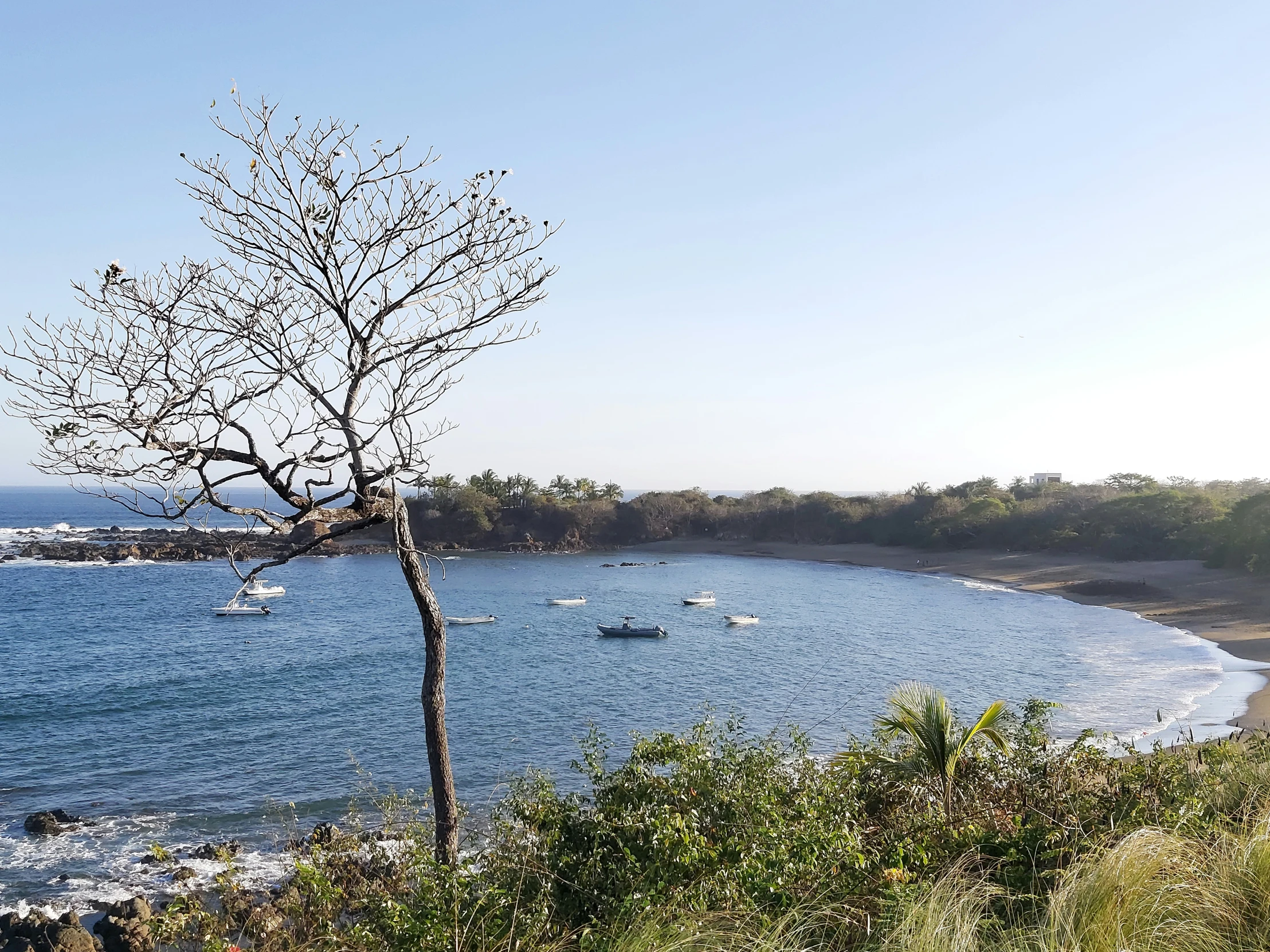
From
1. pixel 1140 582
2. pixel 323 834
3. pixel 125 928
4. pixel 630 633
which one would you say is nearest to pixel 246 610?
pixel 630 633

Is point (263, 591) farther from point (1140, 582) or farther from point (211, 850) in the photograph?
point (1140, 582)

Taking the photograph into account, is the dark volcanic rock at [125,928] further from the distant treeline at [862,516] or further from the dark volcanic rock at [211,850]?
the distant treeline at [862,516]

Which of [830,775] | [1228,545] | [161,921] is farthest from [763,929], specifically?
[1228,545]

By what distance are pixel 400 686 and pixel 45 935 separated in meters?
15.7

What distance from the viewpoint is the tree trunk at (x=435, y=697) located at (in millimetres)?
6242

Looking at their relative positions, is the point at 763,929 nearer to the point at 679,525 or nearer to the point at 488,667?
the point at 488,667

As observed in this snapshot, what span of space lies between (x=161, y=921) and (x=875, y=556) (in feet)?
228

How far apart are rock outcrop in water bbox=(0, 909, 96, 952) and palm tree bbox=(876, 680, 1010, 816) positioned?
9.60m

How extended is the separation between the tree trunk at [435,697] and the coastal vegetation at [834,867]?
0.36 metres

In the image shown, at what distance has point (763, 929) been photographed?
12.8ft

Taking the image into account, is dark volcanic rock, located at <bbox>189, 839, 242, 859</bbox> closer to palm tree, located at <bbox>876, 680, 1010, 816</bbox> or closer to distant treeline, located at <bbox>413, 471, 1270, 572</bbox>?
palm tree, located at <bbox>876, 680, 1010, 816</bbox>

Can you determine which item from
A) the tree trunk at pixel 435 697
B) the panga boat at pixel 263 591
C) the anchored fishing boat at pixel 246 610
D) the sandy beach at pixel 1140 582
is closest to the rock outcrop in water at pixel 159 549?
the panga boat at pixel 263 591

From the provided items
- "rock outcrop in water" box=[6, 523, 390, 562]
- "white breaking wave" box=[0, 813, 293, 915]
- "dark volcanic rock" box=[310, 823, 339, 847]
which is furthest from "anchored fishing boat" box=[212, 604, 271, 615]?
"dark volcanic rock" box=[310, 823, 339, 847]

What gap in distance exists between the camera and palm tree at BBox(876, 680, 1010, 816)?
265 inches
